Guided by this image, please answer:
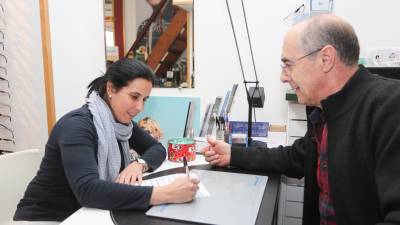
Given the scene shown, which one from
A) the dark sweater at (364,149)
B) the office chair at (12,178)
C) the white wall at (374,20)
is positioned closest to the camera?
the dark sweater at (364,149)

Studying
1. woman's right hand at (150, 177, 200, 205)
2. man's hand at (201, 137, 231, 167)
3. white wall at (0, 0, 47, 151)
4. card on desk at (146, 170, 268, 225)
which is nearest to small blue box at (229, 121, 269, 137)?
man's hand at (201, 137, 231, 167)

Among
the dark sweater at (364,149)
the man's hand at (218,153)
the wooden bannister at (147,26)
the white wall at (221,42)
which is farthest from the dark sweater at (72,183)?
the wooden bannister at (147,26)

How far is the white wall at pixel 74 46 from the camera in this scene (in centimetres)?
232

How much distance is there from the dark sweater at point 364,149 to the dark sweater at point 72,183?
1.82ft

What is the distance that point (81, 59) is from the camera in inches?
94.2

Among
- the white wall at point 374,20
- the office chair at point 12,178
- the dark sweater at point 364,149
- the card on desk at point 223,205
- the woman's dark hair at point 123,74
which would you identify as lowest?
the office chair at point 12,178

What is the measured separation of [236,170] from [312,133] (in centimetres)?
34

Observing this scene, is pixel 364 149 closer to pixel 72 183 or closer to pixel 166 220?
pixel 166 220

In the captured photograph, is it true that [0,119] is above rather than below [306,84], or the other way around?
below

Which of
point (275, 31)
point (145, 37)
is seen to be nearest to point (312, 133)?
point (275, 31)

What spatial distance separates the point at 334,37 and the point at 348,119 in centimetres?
24

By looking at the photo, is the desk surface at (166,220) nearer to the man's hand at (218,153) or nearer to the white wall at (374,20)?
the man's hand at (218,153)

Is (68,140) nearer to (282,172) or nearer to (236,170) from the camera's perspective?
(236,170)

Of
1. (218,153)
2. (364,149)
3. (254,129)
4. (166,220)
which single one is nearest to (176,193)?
(166,220)
